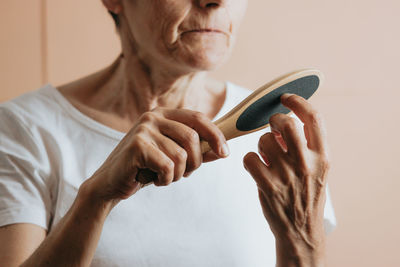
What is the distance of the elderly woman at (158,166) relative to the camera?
56 cm

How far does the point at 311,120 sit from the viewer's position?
22.7 inches

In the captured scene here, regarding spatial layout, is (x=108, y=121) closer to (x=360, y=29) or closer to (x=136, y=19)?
(x=136, y=19)

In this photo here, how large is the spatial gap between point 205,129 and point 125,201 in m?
0.30

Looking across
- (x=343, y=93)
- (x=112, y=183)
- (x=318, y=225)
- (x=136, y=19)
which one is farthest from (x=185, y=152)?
(x=343, y=93)

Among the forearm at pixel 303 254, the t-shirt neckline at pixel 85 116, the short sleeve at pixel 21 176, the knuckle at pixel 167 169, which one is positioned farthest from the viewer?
the t-shirt neckline at pixel 85 116

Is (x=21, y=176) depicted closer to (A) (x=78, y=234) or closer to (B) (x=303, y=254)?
(A) (x=78, y=234)

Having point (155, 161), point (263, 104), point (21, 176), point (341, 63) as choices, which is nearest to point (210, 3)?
point (263, 104)

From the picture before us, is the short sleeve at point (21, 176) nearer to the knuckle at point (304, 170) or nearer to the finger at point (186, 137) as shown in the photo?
the finger at point (186, 137)

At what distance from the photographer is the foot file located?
0.57m

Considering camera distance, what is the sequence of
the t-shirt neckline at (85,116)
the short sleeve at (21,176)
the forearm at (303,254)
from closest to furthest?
1. the forearm at (303,254)
2. the short sleeve at (21,176)
3. the t-shirt neckline at (85,116)

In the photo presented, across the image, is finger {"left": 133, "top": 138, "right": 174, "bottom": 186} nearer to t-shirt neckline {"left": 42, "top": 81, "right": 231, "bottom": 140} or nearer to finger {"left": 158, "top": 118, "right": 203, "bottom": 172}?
finger {"left": 158, "top": 118, "right": 203, "bottom": 172}

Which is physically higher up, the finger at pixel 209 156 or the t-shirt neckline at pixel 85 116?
the t-shirt neckline at pixel 85 116

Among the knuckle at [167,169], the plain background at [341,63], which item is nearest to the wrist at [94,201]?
the knuckle at [167,169]

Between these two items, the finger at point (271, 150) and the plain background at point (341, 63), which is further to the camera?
the plain background at point (341, 63)
